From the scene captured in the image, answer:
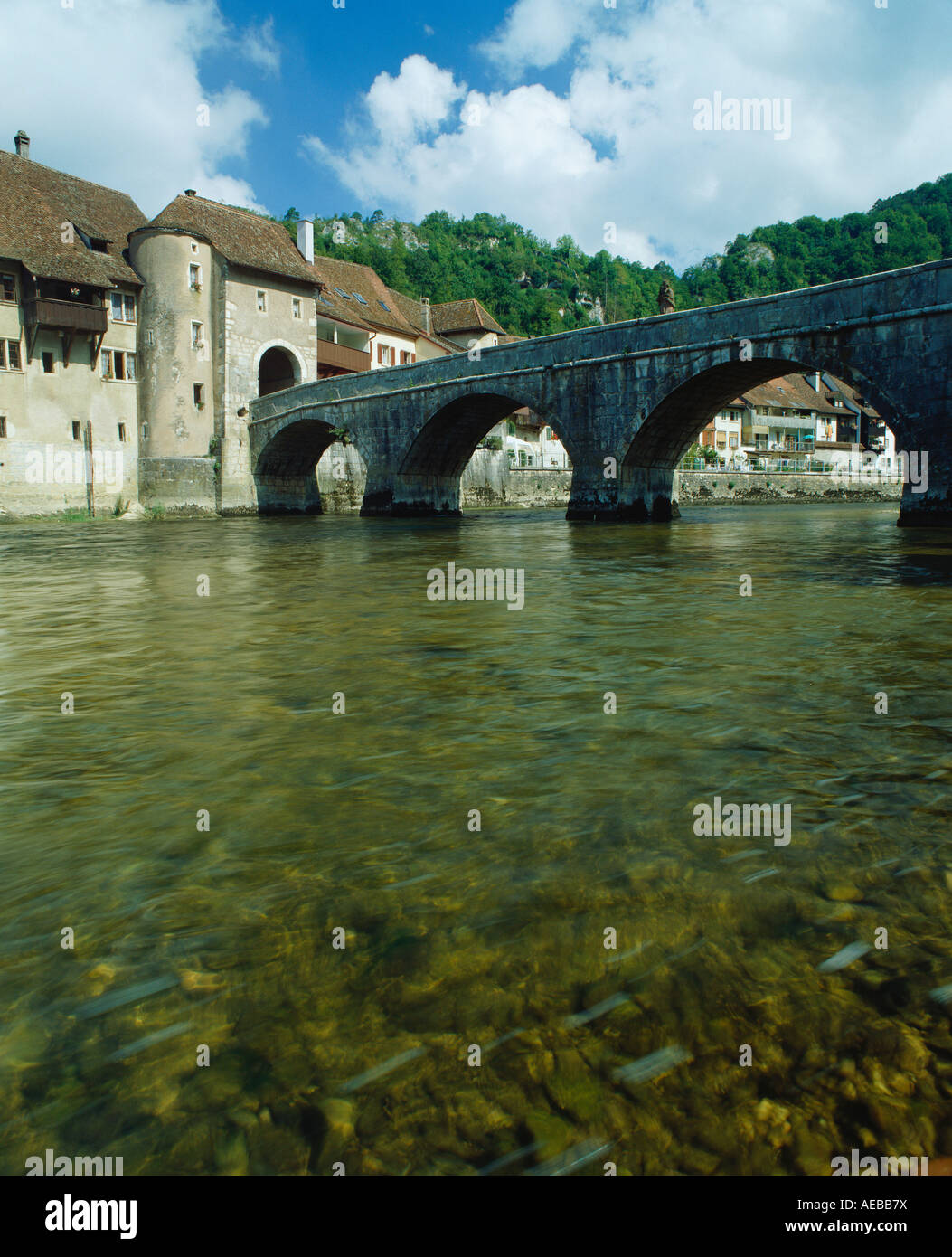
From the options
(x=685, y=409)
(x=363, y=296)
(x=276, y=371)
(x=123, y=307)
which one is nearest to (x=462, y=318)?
(x=363, y=296)

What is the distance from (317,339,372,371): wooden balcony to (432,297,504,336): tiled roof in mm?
11422

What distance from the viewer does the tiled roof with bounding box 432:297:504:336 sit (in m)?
55.3

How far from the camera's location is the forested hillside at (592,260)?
71.2 m

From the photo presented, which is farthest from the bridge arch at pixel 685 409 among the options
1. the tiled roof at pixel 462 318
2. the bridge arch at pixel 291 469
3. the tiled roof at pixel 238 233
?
the tiled roof at pixel 462 318

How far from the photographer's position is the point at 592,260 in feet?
359

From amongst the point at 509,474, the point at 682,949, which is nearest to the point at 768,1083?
the point at 682,949

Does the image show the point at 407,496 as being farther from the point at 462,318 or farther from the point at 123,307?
the point at 462,318

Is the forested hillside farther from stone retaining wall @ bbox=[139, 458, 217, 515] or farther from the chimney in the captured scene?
stone retaining wall @ bbox=[139, 458, 217, 515]

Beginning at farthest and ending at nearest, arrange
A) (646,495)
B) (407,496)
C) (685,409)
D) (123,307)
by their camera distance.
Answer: (123,307), (407,496), (646,495), (685,409)

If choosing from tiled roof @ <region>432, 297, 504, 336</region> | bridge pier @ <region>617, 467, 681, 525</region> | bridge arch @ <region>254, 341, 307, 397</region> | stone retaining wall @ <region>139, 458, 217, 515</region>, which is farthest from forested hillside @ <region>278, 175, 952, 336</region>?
bridge pier @ <region>617, 467, 681, 525</region>

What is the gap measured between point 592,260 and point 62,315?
301 feet

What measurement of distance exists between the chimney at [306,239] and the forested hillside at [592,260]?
997 inches
